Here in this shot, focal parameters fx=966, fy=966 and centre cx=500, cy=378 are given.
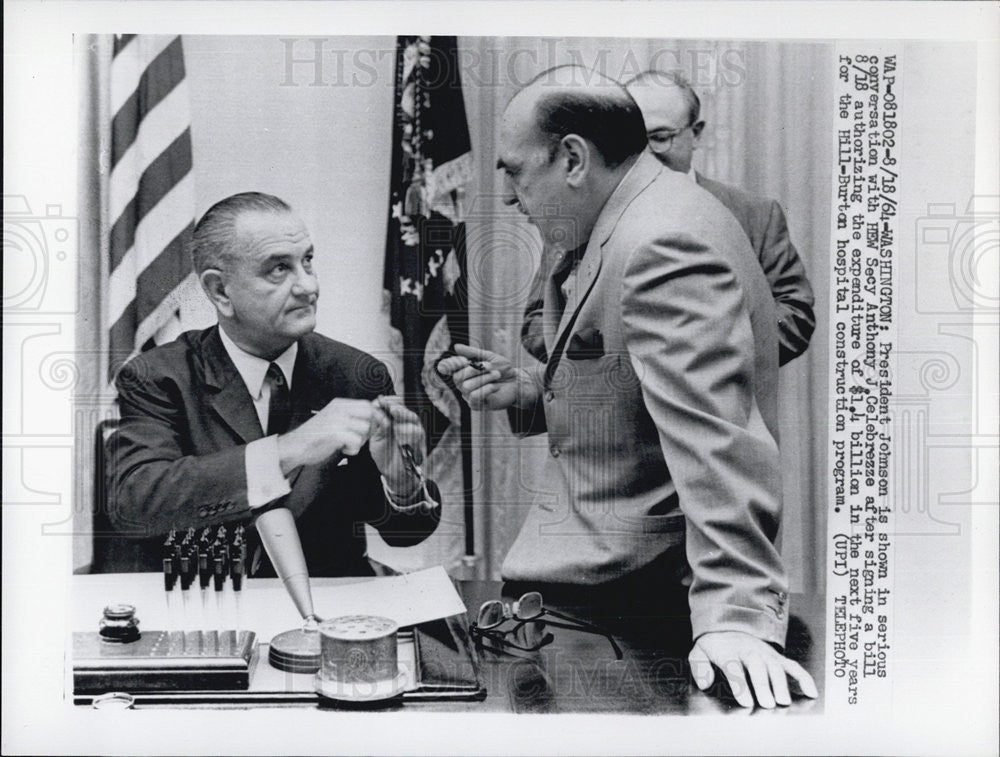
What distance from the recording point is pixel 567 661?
2.51m

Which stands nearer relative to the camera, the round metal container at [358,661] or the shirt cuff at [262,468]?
the round metal container at [358,661]

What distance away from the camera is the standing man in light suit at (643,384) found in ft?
8.04

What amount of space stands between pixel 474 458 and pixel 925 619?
129 cm

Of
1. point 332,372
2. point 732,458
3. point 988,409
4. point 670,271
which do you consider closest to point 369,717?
point 332,372

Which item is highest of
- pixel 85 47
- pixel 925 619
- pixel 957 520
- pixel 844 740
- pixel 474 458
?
pixel 85 47

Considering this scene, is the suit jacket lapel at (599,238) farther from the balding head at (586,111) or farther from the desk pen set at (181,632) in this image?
the desk pen set at (181,632)

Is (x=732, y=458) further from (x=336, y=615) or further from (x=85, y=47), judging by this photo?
(x=85, y=47)

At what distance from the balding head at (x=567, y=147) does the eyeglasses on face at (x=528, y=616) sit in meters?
0.94

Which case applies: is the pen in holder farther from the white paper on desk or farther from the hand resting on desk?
the hand resting on desk

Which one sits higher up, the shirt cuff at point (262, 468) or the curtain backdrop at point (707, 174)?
the curtain backdrop at point (707, 174)

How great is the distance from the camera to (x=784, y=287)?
8.34 ft

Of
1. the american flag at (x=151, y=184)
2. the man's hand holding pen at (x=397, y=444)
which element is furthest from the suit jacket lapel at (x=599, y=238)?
the american flag at (x=151, y=184)

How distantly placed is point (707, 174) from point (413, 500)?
115cm

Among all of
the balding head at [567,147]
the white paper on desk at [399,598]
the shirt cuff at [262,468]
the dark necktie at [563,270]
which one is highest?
the balding head at [567,147]
